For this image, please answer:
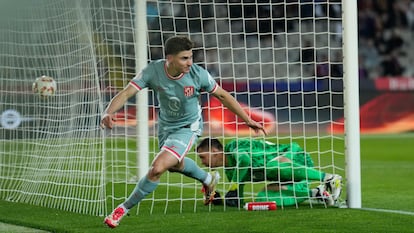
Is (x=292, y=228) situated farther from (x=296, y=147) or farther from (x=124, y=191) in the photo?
(x=124, y=191)

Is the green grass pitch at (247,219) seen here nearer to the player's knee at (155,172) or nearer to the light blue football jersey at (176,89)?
the player's knee at (155,172)

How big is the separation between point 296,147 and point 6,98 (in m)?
4.33

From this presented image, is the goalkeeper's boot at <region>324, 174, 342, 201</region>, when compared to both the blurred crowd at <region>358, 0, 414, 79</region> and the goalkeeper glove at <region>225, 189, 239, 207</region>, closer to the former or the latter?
the goalkeeper glove at <region>225, 189, 239, 207</region>

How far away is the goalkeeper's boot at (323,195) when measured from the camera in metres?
9.80

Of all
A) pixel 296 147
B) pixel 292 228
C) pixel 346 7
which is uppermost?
pixel 346 7

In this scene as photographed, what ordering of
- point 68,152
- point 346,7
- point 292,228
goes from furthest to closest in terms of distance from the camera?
point 68,152
point 346,7
point 292,228

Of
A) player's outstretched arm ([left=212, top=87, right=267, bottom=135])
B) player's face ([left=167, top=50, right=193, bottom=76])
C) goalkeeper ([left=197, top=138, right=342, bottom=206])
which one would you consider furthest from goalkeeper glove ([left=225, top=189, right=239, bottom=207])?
player's face ([left=167, top=50, right=193, bottom=76])

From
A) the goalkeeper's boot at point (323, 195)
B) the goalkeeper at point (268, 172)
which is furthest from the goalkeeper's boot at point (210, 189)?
the goalkeeper's boot at point (323, 195)

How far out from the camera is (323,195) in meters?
9.82

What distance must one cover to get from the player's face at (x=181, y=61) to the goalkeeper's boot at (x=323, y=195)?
2.18 metres

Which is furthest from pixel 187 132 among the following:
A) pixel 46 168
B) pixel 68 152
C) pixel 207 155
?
pixel 46 168

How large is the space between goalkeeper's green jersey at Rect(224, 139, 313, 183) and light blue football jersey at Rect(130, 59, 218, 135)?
1297mm

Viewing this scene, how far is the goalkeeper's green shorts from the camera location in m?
9.91

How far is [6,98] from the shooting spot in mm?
12711
